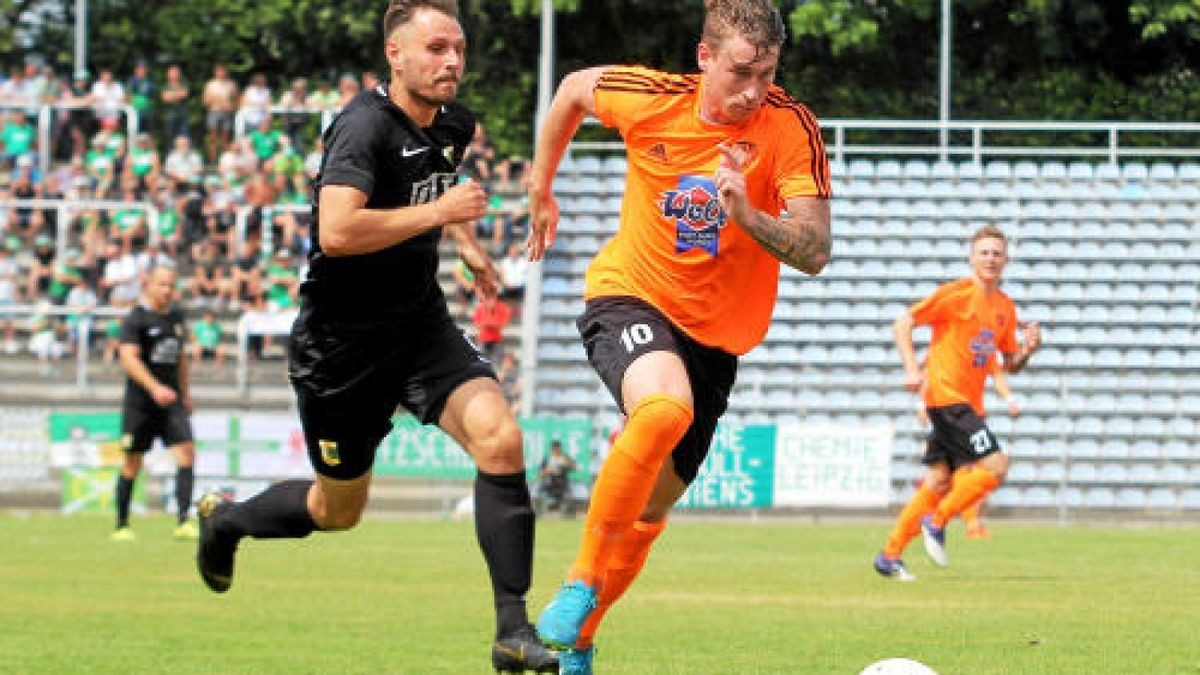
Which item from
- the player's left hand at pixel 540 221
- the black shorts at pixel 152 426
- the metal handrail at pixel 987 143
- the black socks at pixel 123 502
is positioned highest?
the metal handrail at pixel 987 143

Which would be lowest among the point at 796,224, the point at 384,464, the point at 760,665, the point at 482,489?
the point at 384,464

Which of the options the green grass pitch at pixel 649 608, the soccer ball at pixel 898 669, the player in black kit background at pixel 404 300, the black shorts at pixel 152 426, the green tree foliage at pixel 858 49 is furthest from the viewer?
the green tree foliage at pixel 858 49

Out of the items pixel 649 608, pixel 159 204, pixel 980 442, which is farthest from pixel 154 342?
pixel 159 204

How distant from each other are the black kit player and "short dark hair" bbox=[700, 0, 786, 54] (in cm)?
1306

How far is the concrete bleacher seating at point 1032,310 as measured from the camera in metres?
29.2

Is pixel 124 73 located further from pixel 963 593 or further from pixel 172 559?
pixel 963 593

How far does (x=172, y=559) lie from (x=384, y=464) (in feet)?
31.3

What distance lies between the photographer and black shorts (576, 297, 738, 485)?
8.84m

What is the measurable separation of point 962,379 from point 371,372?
9.13 m

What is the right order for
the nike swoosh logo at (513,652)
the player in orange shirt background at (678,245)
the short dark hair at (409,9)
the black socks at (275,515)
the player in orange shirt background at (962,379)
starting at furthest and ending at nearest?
1. the player in orange shirt background at (962,379)
2. the black socks at (275,515)
3. the short dark hair at (409,9)
4. the player in orange shirt background at (678,245)
5. the nike swoosh logo at (513,652)

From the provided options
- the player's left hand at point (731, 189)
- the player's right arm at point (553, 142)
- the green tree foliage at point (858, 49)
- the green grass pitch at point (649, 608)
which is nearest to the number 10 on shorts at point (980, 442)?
the green grass pitch at point (649, 608)

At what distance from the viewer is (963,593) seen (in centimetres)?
1480

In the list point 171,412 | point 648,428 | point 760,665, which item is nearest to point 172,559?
point 171,412

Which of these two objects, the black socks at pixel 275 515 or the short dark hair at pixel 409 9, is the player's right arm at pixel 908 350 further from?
the short dark hair at pixel 409 9
